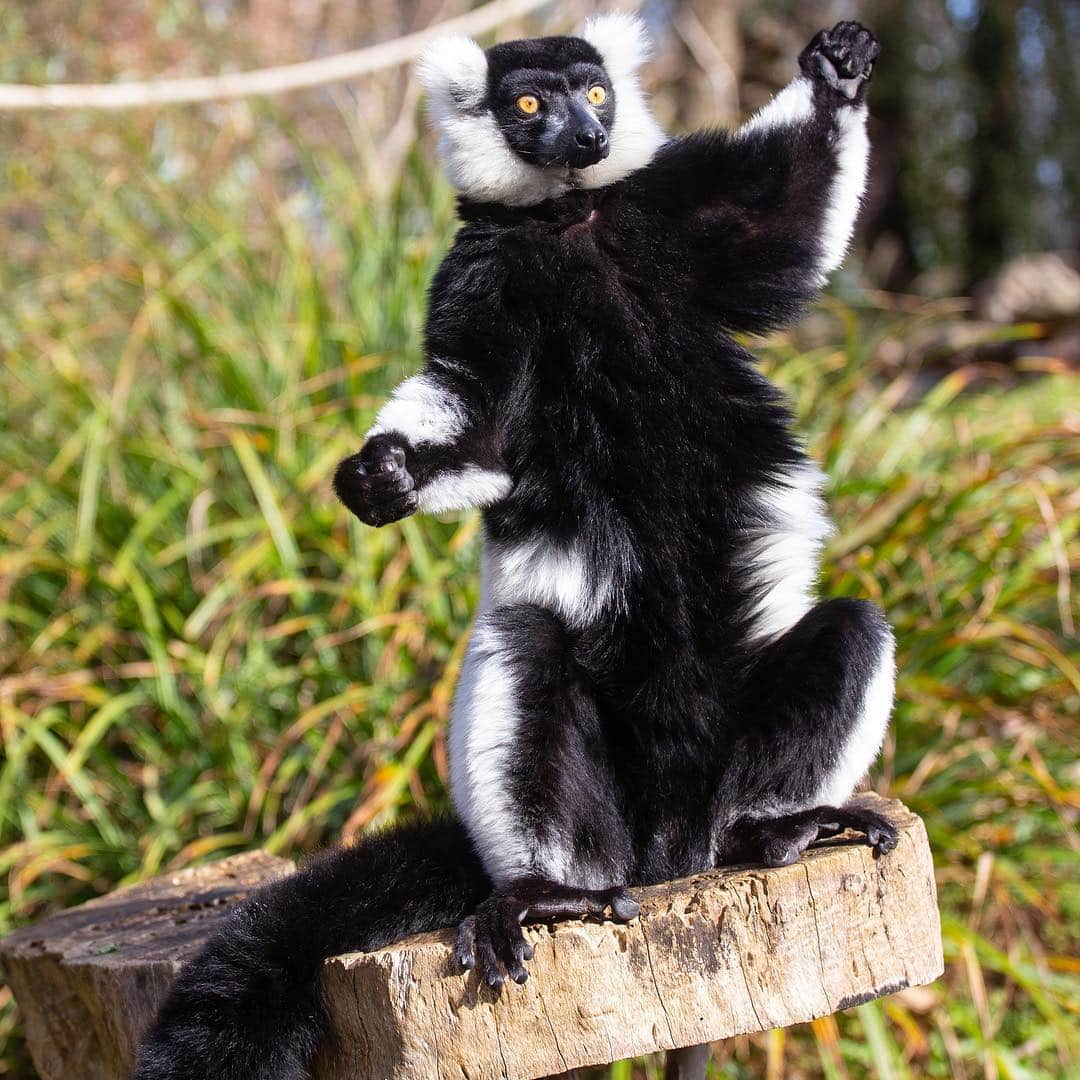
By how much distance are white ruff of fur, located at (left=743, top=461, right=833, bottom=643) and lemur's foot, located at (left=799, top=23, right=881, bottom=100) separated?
0.88 m

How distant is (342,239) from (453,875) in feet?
11.3

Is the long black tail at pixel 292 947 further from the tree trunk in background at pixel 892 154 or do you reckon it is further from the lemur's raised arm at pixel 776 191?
the tree trunk in background at pixel 892 154

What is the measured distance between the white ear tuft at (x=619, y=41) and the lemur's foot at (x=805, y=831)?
1.74 meters

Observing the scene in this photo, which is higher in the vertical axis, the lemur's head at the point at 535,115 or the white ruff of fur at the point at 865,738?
the lemur's head at the point at 535,115

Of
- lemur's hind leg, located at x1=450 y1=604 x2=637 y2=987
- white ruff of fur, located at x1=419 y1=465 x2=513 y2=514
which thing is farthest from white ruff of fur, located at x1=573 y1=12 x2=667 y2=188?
lemur's hind leg, located at x1=450 y1=604 x2=637 y2=987

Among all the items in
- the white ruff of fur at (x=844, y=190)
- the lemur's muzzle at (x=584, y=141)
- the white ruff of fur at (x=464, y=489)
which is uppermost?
the lemur's muzzle at (x=584, y=141)

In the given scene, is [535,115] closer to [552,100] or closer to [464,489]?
[552,100]

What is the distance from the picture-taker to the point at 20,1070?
383 cm

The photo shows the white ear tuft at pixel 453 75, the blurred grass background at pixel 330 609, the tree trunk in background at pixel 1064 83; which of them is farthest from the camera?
the tree trunk in background at pixel 1064 83

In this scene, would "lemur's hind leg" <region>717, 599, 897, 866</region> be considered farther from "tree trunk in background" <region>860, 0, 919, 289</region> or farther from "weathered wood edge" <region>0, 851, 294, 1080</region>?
"tree trunk in background" <region>860, 0, 919, 289</region>

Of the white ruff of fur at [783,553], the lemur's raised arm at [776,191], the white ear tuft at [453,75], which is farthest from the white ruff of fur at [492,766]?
the white ear tuft at [453,75]

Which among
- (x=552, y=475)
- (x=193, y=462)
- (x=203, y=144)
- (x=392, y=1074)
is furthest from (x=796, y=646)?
(x=203, y=144)

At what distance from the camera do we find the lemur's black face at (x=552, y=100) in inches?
100.0

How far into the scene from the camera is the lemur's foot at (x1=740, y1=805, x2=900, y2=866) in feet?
7.09
